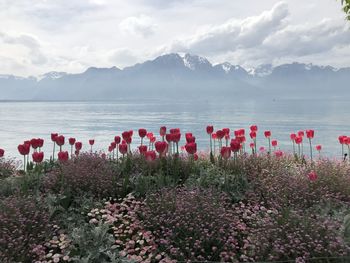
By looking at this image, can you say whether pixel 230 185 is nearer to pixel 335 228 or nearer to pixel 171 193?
pixel 171 193

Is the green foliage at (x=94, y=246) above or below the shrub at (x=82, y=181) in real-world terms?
below

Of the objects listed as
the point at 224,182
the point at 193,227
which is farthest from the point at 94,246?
the point at 224,182

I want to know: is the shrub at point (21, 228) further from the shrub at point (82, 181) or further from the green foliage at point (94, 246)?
the shrub at point (82, 181)

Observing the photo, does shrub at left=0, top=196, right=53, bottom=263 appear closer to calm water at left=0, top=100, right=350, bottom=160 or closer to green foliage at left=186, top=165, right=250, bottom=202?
green foliage at left=186, top=165, right=250, bottom=202

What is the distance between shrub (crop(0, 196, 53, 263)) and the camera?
505cm

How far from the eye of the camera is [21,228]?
5.52m

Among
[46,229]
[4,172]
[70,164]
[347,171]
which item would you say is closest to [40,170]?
[70,164]

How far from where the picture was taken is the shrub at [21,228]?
199 inches

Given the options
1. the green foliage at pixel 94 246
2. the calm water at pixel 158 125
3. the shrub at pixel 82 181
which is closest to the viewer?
the green foliage at pixel 94 246

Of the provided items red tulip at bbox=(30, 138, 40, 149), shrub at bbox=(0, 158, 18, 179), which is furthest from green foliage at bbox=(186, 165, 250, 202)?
shrub at bbox=(0, 158, 18, 179)

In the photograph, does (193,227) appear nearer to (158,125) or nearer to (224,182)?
(224,182)

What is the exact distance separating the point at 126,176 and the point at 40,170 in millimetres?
1800

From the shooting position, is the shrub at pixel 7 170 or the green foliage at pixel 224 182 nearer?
the green foliage at pixel 224 182

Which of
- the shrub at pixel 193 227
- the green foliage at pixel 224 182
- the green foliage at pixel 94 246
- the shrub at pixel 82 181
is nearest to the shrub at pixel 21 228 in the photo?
the green foliage at pixel 94 246
